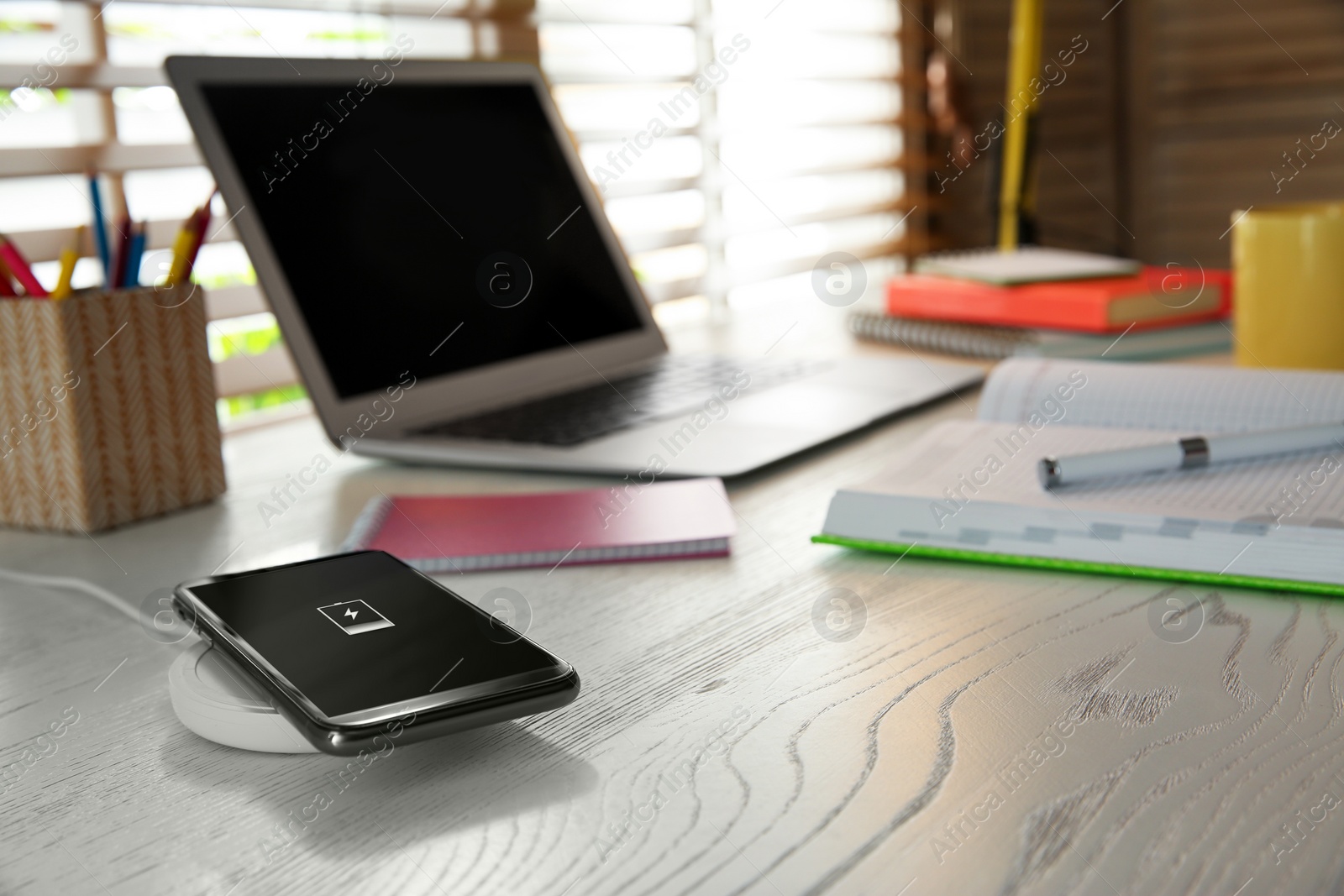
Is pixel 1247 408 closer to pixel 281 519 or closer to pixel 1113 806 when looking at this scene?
pixel 1113 806

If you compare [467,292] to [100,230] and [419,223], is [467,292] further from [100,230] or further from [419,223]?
[100,230]

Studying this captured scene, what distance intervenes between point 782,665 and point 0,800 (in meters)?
0.29

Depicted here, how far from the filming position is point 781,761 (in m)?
0.42

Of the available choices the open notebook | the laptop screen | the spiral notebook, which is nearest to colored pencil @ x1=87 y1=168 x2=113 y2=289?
the laptop screen

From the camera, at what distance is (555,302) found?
1113 mm

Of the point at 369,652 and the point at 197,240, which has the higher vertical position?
the point at 197,240

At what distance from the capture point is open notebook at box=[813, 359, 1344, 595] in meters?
0.56

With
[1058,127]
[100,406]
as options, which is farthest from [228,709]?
[1058,127]

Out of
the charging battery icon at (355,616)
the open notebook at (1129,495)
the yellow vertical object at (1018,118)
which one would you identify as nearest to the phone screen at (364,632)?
the charging battery icon at (355,616)

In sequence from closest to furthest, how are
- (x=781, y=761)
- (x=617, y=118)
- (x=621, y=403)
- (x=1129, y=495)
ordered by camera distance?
1. (x=781, y=761)
2. (x=1129, y=495)
3. (x=621, y=403)
4. (x=617, y=118)

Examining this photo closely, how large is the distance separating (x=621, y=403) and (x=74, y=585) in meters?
0.45

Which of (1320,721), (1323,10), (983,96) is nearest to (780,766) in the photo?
(1320,721)

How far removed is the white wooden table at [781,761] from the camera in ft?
Answer: 1.19

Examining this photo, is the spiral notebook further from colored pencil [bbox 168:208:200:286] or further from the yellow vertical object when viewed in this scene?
colored pencil [bbox 168:208:200:286]
